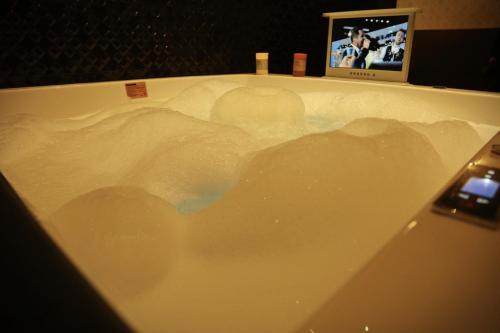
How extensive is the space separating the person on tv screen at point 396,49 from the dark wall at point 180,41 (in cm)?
53

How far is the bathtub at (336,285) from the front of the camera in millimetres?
279

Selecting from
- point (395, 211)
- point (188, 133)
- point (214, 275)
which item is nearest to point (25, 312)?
point (214, 275)

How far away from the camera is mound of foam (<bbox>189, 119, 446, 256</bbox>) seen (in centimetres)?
54

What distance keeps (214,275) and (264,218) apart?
158 mm

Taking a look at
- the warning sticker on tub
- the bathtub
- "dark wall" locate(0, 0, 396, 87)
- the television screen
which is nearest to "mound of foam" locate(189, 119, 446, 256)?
the bathtub

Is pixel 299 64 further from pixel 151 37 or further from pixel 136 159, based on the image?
pixel 136 159

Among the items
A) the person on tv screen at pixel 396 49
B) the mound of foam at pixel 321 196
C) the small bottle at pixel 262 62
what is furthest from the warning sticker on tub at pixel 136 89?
the person on tv screen at pixel 396 49

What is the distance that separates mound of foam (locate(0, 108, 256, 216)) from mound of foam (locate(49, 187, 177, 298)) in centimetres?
22

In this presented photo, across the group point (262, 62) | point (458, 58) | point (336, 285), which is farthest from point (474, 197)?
point (458, 58)

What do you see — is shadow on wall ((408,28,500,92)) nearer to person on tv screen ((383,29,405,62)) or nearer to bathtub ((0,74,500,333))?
person on tv screen ((383,29,405,62))

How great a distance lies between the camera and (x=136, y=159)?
3.18 ft

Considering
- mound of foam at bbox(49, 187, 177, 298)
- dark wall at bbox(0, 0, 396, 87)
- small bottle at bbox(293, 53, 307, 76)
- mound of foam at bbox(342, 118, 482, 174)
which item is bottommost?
mound of foam at bbox(49, 187, 177, 298)

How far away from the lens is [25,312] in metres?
0.23

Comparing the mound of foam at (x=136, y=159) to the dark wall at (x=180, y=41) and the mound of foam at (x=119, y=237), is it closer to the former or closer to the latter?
the mound of foam at (x=119, y=237)
